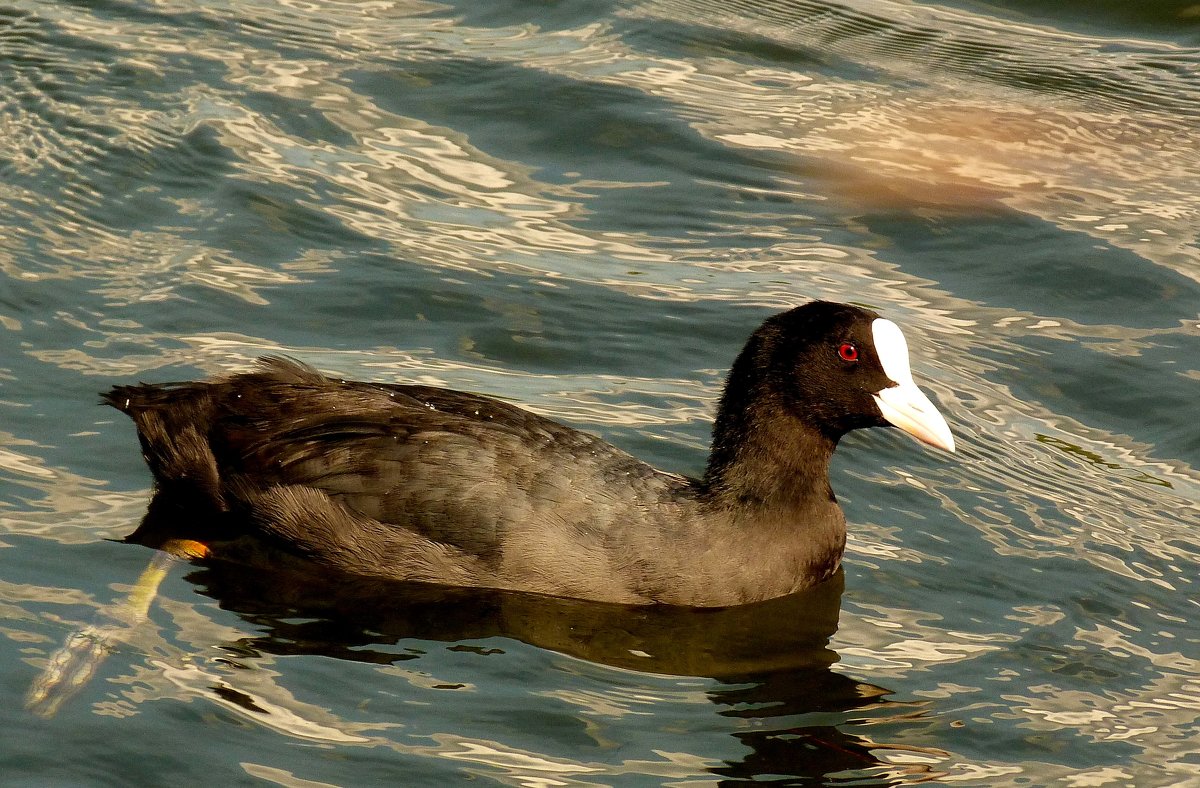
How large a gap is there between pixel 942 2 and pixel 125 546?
7.22m

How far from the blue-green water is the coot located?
14 cm

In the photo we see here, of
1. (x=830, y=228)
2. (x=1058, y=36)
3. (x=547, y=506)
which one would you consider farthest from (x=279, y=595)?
(x=1058, y=36)

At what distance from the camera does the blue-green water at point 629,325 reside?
475cm

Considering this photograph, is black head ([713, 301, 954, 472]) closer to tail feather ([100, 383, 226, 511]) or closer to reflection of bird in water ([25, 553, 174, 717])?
tail feather ([100, 383, 226, 511])

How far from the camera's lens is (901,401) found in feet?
18.1

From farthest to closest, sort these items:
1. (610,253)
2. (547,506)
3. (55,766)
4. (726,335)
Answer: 1. (610,253)
2. (726,335)
3. (547,506)
4. (55,766)

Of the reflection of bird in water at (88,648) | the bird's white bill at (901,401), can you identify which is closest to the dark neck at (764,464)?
the bird's white bill at (901,401)

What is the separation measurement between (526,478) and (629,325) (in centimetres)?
198

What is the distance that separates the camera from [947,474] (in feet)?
21.2

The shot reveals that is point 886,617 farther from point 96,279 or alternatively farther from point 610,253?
point 96,279

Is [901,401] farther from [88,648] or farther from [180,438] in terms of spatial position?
[88,648]

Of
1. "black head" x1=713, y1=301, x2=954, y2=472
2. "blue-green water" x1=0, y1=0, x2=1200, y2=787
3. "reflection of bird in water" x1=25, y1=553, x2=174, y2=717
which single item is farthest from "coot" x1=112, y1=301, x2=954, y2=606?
"reflection of bird in water" x1=25, y1=553, x2=174, y2=717

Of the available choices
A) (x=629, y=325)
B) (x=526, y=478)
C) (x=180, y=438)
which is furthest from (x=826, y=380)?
(x=180, y=438)

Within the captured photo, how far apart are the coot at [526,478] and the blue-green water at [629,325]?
0.14m
